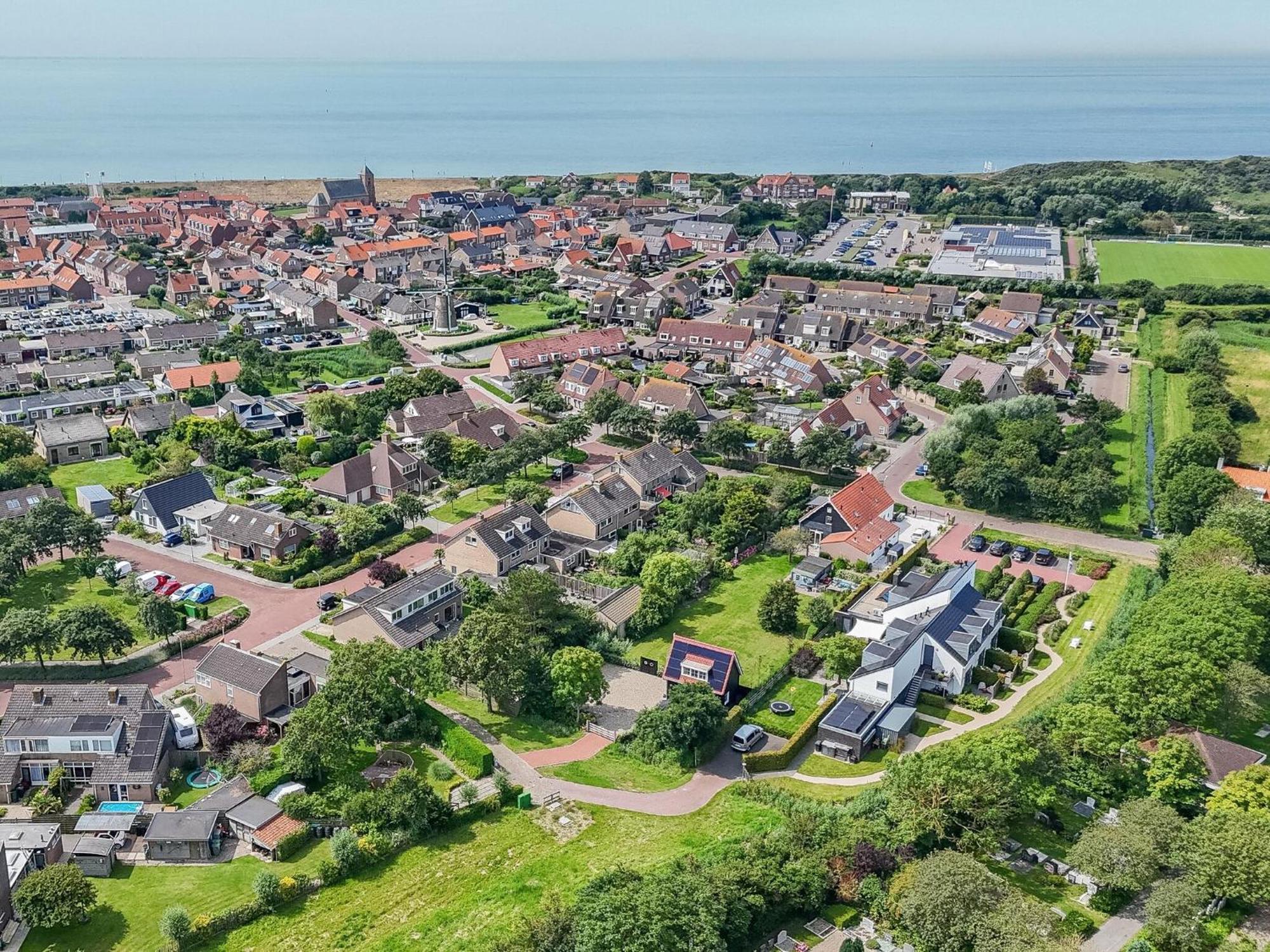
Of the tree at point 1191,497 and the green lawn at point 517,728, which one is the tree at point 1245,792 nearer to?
the green lawn at point 517,728

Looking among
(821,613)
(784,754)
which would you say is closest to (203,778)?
(784,754)

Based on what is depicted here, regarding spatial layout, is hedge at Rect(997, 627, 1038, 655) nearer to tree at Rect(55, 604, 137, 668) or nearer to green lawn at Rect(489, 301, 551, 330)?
tree at Rect(55, 604, 137, 668)

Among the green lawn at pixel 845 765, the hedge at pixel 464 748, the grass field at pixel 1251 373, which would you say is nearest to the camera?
the hedge at pixel 464 748

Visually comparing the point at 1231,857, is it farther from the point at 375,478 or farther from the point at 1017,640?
the point at 375,478

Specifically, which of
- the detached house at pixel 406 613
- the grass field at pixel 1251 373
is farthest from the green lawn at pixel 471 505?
the grass field at pixel 1251 373

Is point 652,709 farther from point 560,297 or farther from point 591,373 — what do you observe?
point 560,297

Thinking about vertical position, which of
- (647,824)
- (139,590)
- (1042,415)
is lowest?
(647,824)

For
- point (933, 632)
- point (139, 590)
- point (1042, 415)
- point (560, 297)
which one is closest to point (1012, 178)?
point (560, 297)
